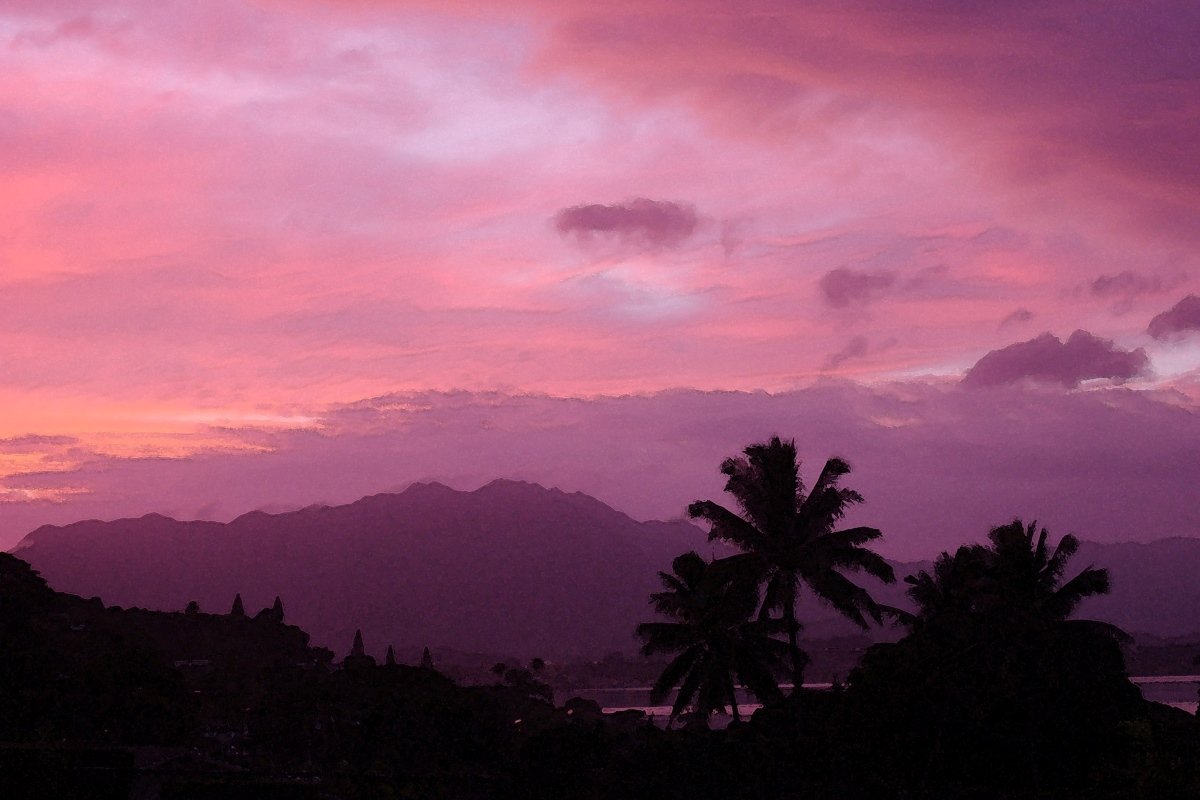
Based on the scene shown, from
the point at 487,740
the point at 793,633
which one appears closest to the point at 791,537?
the point at 793,633

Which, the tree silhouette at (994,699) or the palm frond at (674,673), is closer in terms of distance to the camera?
the tree silhouette at (994,699)

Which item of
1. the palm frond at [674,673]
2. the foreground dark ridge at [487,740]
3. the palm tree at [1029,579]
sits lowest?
the foreground dark ridge at [487,740]

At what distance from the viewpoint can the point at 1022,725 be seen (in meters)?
47.3

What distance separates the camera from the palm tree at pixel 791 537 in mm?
51375

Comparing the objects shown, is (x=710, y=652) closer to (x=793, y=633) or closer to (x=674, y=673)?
(x=674, y=673)

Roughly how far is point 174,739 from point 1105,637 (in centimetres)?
4683

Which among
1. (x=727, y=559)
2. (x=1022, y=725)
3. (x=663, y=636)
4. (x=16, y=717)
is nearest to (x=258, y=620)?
(x=16, y=717)

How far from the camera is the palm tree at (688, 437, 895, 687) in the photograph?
51.4 m

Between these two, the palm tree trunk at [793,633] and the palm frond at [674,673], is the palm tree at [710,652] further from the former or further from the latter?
the palm tree trunk at [793,633]

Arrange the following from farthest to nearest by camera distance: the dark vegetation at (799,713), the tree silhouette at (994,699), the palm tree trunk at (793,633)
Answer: the palm tree trunk at (793,633) → the tree silhouette at (994,699) → the dark vegetation at (799,713)

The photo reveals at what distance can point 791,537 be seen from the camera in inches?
2056

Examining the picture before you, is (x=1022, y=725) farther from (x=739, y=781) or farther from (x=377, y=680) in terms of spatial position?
(x=377, y=680)

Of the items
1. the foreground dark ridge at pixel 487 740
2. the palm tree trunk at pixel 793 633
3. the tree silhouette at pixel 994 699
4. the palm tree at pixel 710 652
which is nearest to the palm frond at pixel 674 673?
the palm tree at pixel 710 652

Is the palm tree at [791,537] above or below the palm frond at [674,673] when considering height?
above
